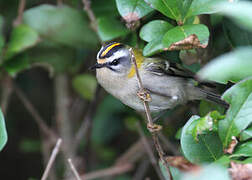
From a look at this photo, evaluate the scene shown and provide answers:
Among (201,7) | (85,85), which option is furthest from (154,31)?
(85,85)

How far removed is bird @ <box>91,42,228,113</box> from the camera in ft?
8.71

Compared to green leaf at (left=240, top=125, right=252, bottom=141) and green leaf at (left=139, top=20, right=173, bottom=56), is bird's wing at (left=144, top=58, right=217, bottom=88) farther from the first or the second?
green leaf at (left=240, top=125, right=252, bottom=141)

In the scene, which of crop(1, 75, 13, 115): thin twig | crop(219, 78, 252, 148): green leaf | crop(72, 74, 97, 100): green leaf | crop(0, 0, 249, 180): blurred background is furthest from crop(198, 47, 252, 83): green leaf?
crop(1, 75, 13, 115): thin twig

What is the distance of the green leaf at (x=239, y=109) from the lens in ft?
5.29

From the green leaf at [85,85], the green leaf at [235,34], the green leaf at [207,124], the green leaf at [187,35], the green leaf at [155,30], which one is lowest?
the green leaf at [85,85]

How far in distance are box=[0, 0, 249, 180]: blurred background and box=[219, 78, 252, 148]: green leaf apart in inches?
32.2

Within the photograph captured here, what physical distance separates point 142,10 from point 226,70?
1275 millimetres

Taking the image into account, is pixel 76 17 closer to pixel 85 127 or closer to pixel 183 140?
pixel 85 127

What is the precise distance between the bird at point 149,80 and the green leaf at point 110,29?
0.06 m

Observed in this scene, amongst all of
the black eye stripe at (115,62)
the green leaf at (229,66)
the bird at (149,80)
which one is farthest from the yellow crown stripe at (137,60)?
the green leaf at (229,66)

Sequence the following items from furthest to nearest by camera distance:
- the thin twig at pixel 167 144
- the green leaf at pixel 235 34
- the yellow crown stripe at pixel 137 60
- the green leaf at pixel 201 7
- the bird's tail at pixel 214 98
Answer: the thin twig at pixel 167 144 → the yellow crown stripe at pixel 137 60 → the bird's tail at pixel 214 98 → the green leaf at pixel 235 34 → the green leaf at pixel 201 7

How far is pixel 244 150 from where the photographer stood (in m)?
1.63

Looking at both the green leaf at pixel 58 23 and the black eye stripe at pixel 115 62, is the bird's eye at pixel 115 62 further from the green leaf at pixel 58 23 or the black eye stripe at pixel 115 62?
the green leaf at pixel 58 23

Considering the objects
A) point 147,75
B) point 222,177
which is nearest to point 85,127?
point 147,75
